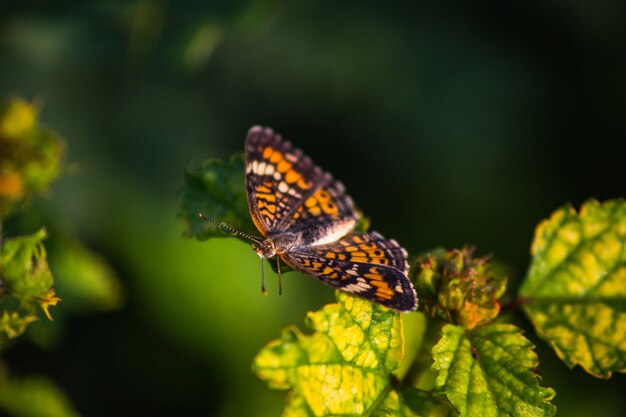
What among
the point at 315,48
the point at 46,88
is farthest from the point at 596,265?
the point at 46,88

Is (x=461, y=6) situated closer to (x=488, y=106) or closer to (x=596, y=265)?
(x=488, y=106)

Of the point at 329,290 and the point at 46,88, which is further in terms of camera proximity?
the point at 46,88

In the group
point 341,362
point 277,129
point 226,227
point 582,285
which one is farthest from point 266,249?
point 277,129

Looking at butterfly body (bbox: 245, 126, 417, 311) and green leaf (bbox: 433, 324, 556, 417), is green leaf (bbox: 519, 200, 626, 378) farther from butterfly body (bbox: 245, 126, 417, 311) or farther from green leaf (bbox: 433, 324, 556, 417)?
butterfly body (bbox: 245, 126, 417, 311)

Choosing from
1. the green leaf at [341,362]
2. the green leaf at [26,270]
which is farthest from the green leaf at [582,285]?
the green leaf at [26,270]

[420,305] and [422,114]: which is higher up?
[422,114]

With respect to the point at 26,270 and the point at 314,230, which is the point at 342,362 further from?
the point at 26,270

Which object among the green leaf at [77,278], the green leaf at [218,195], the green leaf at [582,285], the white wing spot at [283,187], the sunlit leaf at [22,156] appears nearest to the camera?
the green leaf at [582,285]

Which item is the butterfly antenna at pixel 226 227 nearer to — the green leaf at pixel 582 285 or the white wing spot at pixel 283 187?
the white wing spot at pixel 283 187
